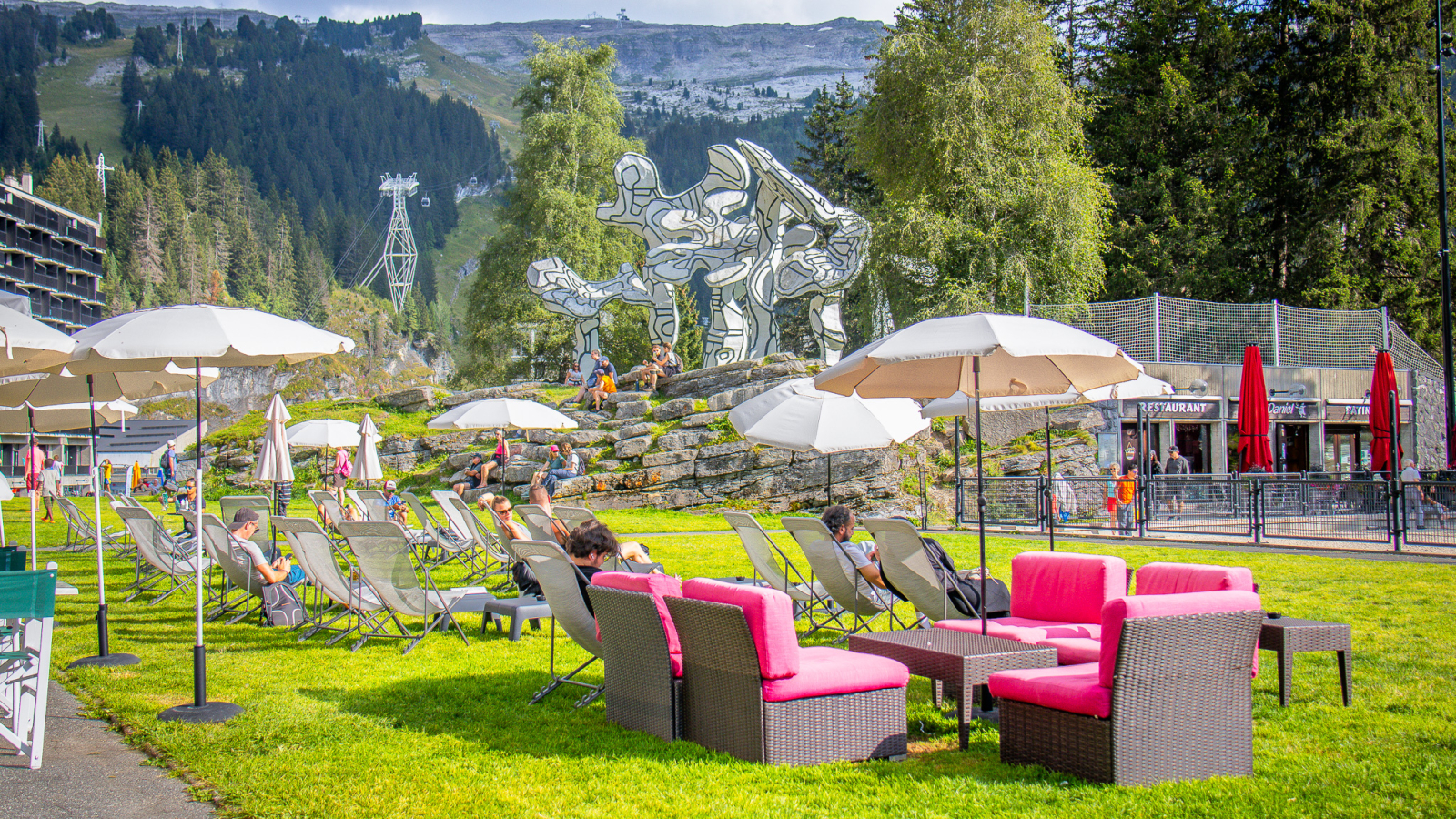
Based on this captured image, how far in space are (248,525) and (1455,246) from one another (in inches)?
1509

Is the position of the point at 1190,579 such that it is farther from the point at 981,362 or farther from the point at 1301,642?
the point at 981,362

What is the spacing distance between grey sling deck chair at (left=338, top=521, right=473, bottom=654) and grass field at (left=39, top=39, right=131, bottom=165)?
169317mm

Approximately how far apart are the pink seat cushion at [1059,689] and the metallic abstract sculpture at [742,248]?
2089 centimetres

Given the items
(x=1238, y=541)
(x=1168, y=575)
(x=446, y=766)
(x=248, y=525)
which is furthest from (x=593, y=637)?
(x=1238, y=541)

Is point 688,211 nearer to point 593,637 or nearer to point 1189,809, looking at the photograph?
point 593,637

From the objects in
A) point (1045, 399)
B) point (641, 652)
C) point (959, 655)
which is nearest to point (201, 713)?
point (641, 652)

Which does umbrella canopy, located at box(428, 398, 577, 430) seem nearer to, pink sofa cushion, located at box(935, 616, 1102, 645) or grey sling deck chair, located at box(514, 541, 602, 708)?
grey sling deck chair, located at box(514, 541, 602, 708)

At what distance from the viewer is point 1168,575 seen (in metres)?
5.82

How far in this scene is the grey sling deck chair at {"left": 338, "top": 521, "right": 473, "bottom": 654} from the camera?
22.8 feet

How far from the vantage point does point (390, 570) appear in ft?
23.4

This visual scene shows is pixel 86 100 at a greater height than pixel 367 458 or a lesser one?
greater

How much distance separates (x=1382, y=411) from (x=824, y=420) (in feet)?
41.3

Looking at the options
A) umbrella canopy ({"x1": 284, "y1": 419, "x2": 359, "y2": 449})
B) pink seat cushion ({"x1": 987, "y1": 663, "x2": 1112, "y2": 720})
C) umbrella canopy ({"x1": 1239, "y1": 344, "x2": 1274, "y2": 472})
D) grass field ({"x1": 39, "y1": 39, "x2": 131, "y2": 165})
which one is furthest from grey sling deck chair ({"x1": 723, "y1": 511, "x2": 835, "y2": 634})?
grass field ({"x1": 39, "y1": 39, "x2": 131, "y2": 165})

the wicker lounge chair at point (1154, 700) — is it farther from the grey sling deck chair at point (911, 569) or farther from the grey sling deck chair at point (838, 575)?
the grey sling deck chair at point (838, 575)
